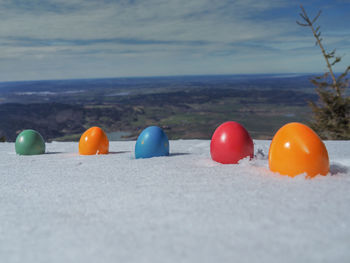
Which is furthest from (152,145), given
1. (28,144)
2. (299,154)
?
(28,144)

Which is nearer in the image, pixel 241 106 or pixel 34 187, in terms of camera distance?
pixel 34 187

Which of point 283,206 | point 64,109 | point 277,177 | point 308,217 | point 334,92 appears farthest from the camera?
point 64,109

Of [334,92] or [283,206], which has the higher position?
[334,92]

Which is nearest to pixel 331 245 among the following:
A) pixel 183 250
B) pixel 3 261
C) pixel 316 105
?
pixel 183 250

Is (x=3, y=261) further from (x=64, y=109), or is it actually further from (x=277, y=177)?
(x=64, y=109)

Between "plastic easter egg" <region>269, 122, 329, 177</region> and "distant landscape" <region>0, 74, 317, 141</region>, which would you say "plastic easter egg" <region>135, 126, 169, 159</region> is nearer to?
"plastic easter egg" <region>269, 122, 329, 177</region>
